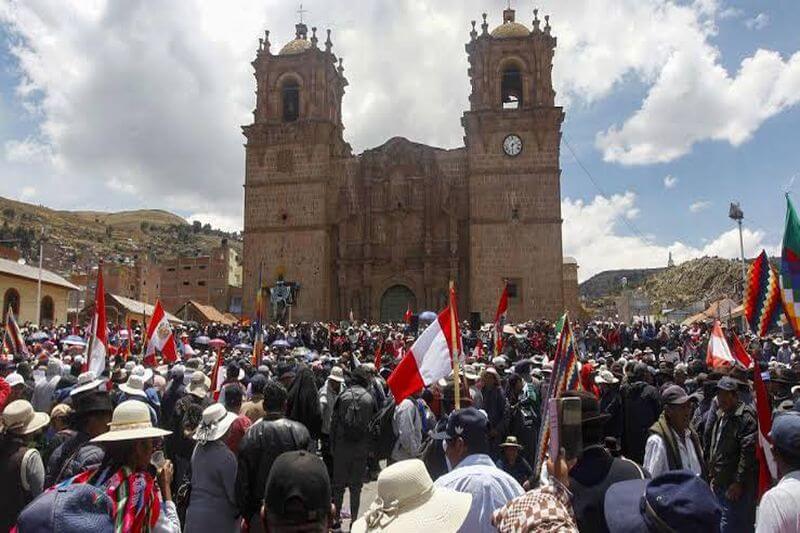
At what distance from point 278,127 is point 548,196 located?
16.8 metres

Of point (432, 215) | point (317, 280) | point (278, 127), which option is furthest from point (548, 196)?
point (278, 127)

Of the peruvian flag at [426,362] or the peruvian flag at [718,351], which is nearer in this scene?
the peruvian flag at [426,362]

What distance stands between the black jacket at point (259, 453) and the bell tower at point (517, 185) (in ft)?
102

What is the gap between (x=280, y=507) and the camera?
2754 millimetres

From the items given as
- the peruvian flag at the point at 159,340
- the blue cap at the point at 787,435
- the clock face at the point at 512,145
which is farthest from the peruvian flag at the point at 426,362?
the clock face at the point at 512,145

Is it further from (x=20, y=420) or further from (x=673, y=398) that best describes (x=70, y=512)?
(x=673, y=398)

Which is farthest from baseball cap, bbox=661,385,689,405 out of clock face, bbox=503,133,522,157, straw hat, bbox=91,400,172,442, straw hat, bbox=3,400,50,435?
clock face, bbox=503,133,522,157

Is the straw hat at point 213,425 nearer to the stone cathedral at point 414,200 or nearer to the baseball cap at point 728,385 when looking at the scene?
the baseball cap at point 728,385

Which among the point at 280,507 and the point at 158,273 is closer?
the point at 280,507

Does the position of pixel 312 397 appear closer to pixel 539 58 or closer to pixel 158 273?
pixel 539 58

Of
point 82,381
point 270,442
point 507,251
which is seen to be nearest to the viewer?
point 270,442

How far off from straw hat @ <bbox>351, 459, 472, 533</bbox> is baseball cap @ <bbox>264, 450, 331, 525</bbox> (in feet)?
0.82

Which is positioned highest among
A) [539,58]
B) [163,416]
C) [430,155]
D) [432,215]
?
[539,58]

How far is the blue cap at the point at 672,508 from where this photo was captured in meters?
2.51
